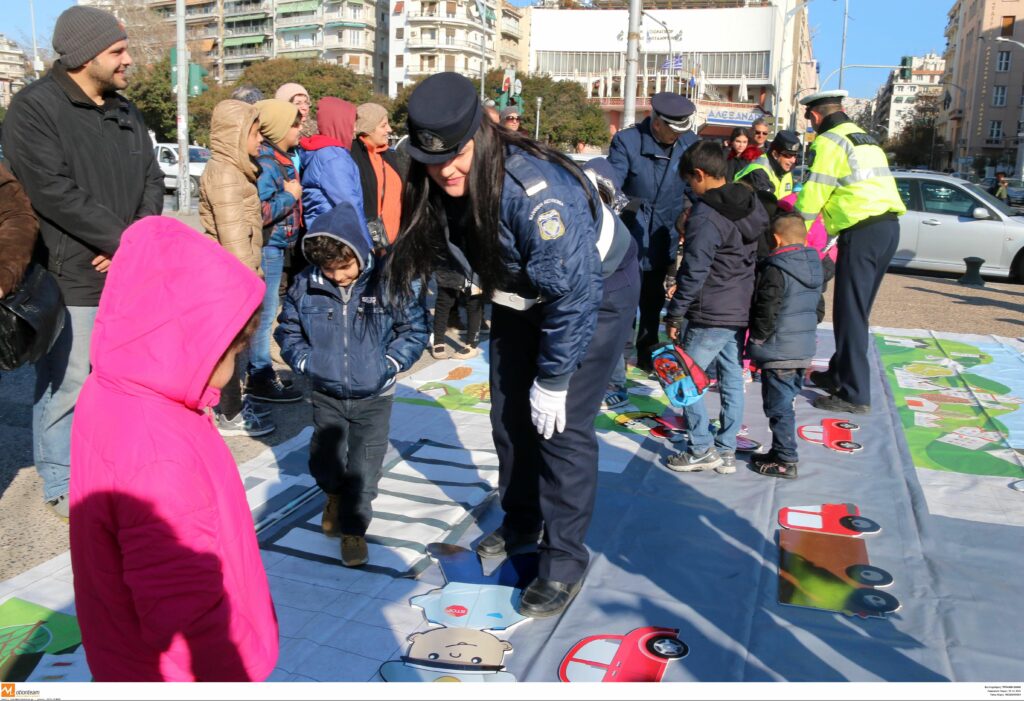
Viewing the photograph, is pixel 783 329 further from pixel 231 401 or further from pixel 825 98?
pixel 231 401

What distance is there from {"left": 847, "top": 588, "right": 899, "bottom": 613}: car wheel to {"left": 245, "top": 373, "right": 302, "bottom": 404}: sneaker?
341 cm

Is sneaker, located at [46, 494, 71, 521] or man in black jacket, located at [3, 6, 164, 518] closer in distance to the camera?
man in black jacket, located at [3, 6, 164, 518]

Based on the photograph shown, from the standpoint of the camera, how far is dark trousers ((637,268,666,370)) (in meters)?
6.03

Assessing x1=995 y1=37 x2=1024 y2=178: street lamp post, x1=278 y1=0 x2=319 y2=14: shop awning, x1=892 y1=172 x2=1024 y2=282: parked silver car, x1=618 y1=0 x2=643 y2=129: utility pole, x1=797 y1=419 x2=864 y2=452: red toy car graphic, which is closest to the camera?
x1=797 y1=419 x2=864 y2=452: red toy car graphic

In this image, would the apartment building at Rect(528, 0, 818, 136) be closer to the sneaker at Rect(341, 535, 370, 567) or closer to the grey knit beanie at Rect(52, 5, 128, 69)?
the grey knit beanie at Rect(52, 5, 128, 69)

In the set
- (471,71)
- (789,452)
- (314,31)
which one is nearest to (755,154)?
(789,452)

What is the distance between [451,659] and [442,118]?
5.36ft

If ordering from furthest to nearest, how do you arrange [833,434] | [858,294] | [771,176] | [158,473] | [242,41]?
[242,41]
[771,176]
[858,294]
[833,434]
[158,473]

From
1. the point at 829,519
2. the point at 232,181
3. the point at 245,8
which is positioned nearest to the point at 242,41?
the point at 245,8

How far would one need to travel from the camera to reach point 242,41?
306 feet

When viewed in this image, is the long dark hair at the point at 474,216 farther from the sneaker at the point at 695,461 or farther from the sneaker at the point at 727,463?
the sneaker at the point at 727,463

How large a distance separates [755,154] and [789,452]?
Answer: 12.6 feet

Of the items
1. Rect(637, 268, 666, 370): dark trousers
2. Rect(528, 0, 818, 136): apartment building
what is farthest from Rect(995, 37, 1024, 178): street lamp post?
Rect(637, 268, 666, 370): dark trousers

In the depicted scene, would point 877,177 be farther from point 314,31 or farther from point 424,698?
point 314,31
